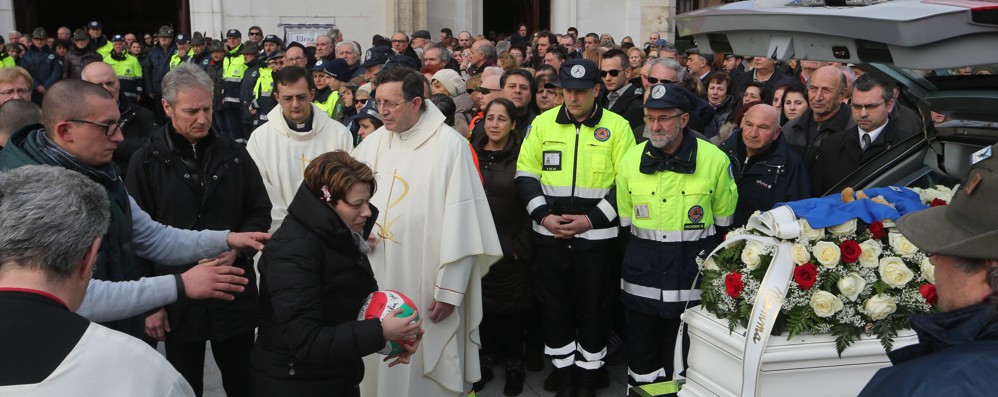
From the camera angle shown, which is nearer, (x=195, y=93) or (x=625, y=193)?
(x=195, y=93)

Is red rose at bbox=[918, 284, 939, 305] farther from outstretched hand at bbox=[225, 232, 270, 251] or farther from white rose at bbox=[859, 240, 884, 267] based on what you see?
outstretched hand at bbox=[225, 232, 270, 251]

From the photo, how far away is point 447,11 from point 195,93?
16944 millimetres

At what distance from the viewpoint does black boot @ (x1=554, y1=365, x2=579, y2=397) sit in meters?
5.47

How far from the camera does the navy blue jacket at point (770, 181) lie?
16.6 ft

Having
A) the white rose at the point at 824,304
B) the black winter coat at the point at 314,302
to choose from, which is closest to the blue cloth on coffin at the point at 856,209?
the white rose at the point at 824,304

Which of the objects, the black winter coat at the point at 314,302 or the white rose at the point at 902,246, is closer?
the black winter coat at the point at 314,302

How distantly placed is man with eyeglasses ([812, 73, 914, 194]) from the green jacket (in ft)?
13.3

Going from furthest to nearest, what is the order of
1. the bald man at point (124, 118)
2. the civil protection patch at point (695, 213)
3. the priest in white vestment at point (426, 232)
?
the bald man at point (124, 118), the civil protection patch at point (695, 213), the priest in white vestment at point (426, 232)

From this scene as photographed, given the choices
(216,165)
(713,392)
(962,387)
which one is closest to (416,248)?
(216,165)

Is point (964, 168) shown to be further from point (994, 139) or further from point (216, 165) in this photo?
point (216, 165)

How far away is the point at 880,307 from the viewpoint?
11.2 ft

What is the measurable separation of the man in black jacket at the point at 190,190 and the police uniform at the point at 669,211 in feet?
6.76

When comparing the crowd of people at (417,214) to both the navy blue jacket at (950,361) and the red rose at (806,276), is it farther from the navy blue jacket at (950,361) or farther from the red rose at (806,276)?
the navy blue jacket at (950,361)

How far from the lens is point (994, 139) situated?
352 cm
